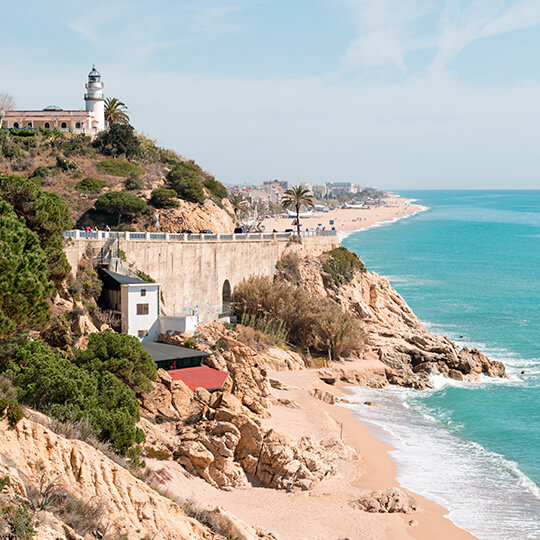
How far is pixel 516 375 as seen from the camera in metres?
46.4

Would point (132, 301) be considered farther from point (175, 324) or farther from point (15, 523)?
point (15, 523)

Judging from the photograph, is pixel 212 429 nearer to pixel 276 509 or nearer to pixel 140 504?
pixel 276 509

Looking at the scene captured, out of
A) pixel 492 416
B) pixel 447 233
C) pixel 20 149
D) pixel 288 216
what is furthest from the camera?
pixel 288 216

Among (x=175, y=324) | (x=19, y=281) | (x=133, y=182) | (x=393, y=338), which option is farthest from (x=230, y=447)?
(x=133, y=182)

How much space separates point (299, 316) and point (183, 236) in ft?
30.5

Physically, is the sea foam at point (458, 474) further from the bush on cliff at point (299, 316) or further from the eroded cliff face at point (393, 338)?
the bush on cliff at point (299, 316)

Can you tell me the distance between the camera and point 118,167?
59.1 metres

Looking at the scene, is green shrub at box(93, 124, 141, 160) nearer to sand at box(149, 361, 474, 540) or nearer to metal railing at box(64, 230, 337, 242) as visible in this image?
metal railing at box(64, 230, 337, 242)

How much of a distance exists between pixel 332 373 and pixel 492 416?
9.39 meters

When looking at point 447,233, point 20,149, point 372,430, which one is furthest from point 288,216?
point 372,430

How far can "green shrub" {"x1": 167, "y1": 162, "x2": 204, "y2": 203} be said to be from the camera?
57.1 meters

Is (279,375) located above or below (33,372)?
below

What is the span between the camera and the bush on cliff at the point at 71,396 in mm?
21156

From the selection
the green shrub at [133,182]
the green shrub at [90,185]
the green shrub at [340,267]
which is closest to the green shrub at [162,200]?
the green shrub at [133,182]
